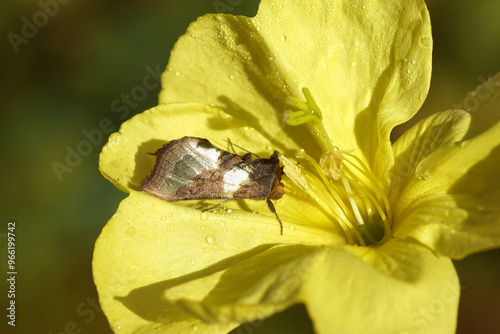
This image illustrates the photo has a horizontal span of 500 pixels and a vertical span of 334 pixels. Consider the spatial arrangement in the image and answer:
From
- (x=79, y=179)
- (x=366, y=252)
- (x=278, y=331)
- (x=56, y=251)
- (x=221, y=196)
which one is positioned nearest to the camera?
(x=366, y=252)

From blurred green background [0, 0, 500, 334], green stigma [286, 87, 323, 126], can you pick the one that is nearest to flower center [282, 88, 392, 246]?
green stigma [286, 87, 323, 126]

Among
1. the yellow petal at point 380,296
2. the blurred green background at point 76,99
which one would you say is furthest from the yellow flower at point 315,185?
the blurred green background at point 76,99

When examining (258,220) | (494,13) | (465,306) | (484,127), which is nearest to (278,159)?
(258,220)

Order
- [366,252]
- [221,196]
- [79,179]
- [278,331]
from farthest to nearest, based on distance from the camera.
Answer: [79,179] < [278,331] < [221,196] < [366,252]

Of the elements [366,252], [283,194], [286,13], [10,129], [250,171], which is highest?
[10,129]

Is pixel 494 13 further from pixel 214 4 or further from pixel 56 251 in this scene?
pixel 56 251

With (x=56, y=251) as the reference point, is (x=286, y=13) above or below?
above
